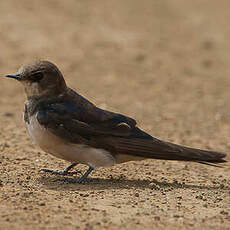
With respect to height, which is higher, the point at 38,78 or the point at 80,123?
the point at 38,78

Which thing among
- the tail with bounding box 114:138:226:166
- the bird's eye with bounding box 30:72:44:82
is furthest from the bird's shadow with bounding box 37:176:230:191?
the bird's eye with bounding box 30:72:44:82

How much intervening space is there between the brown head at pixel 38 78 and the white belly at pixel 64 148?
1.09ft

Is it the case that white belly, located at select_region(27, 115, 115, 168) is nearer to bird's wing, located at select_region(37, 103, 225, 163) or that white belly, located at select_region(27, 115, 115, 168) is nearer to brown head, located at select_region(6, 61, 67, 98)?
bird's wing, located at select_region(37, 103, 225, 163)

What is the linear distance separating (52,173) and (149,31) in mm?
9824

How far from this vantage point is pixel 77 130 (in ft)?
22.7

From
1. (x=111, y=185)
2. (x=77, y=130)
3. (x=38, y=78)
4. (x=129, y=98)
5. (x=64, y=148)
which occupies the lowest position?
(x=111, y=185)

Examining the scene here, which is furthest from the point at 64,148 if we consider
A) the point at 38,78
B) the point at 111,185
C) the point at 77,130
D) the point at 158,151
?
the point at 158,151

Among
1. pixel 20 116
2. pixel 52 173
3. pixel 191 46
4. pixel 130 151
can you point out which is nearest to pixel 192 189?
pixel 130 151

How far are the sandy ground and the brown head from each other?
2.93 ft

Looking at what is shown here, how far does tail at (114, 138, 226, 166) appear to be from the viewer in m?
7.03

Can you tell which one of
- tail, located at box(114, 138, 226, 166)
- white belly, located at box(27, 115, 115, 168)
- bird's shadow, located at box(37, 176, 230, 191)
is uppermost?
tail, located at box(114, 138, 226, 166)

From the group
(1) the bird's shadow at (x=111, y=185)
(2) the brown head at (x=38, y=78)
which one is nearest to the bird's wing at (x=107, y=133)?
(2) the brown head at (x=38, y=78)

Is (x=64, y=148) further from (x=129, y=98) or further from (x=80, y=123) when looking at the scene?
(x=129, y=98)

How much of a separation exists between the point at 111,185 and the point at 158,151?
0.63 meters
